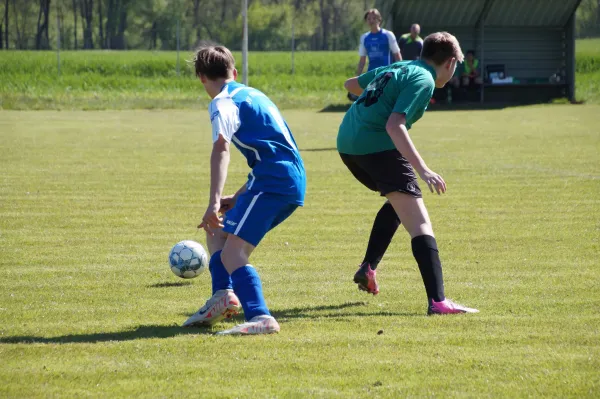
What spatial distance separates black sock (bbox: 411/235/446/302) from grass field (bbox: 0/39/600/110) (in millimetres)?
25463

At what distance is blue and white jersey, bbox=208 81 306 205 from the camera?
4.92m

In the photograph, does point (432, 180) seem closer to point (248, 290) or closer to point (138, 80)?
point (248, 290)

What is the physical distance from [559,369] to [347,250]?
374 cm

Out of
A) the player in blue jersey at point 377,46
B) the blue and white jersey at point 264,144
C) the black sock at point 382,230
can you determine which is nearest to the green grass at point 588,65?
the player in blue jersey at point 377,46

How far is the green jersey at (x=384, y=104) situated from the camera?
5.31 meters

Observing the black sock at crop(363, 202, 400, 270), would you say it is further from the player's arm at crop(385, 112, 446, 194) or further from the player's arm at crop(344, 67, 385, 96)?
the player's arm at crop(385, 112, 446, 194)

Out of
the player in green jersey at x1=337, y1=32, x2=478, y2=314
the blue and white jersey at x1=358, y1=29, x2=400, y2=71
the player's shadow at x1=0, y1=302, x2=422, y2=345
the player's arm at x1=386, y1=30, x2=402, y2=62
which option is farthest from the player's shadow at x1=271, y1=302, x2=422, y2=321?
the blue and white jersey at x1=358, y1=29, x2=400, y2=71

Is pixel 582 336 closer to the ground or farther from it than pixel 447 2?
closer to the ground

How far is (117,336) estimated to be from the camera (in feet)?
16.4

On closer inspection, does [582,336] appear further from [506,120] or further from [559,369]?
[506,120]

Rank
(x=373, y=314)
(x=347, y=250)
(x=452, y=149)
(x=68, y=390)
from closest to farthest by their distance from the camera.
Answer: (x=68, y=390) → (x=373, y=314) → (x=347, y=250) → (x=452, y=149)

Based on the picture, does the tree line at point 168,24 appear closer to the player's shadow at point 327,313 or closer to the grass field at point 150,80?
the grass field at point 150,80

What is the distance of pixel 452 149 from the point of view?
1636cm

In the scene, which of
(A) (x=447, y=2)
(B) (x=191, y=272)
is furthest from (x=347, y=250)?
(A) (x=447, y=2)
